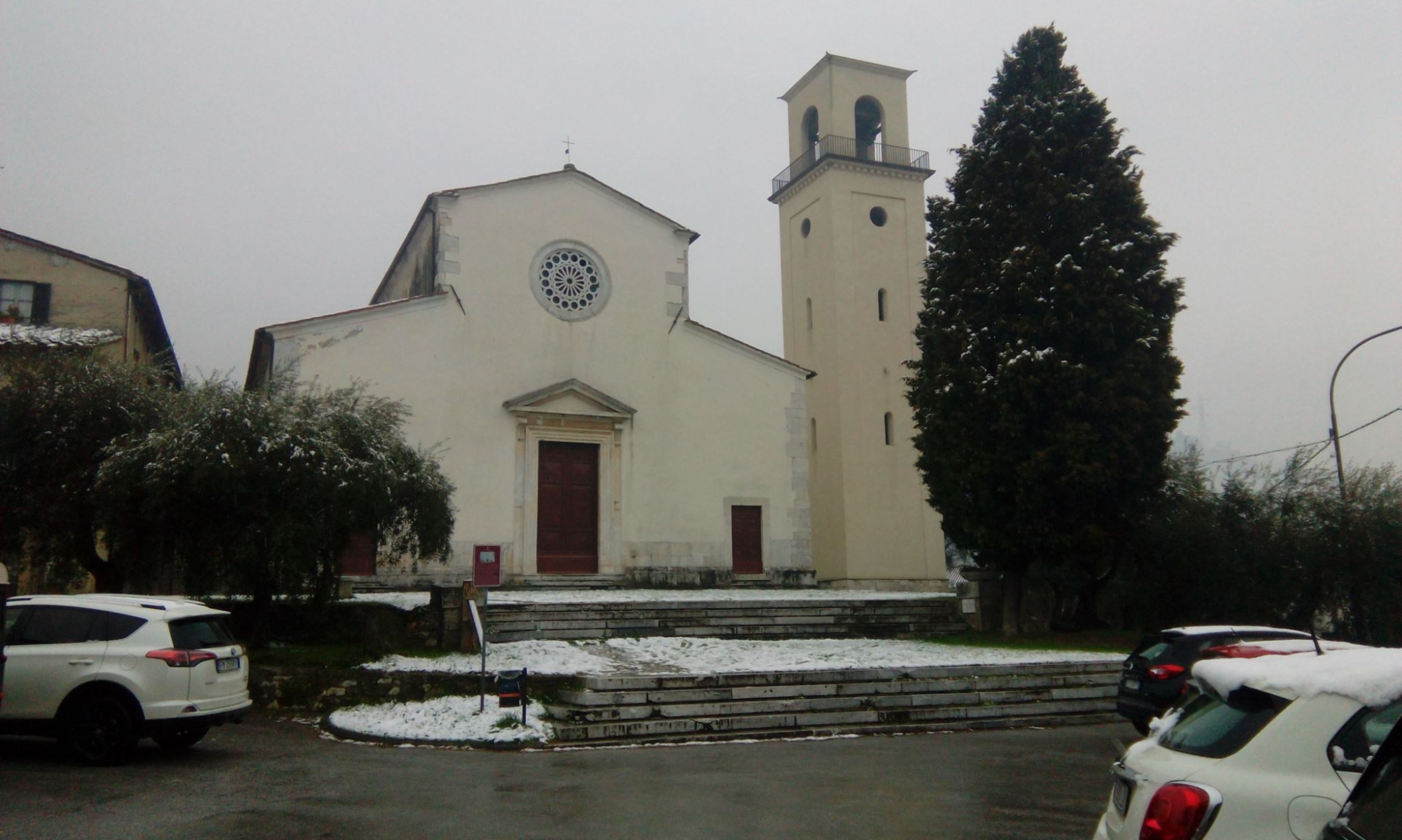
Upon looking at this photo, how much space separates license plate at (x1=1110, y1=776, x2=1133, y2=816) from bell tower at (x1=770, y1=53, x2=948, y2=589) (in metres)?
25.3

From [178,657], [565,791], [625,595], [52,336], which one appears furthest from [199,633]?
[52,336]

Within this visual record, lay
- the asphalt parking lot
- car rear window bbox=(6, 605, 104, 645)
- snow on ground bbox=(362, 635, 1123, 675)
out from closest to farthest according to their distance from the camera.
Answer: the asphalt parking lot
car rear window bbox=(6, 605, 104, 645)
snow on ground bbox=(362, 635, 1123, 675)

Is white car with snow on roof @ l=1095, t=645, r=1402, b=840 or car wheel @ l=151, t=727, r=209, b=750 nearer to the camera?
white car with snow on roof @ l=1095, t=645, r=1402, b=840

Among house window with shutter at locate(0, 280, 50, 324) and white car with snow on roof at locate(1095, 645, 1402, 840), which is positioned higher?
house window with shutter at locate(0, 280, 50, 324)

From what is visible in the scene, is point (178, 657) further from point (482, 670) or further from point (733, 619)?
point (733, 619)

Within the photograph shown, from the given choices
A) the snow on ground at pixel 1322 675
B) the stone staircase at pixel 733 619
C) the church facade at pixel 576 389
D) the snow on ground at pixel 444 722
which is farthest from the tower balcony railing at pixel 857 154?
the snow on ground at pixel 1322 675

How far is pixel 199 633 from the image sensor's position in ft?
32.9

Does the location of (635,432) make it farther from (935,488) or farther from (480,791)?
(480,791)

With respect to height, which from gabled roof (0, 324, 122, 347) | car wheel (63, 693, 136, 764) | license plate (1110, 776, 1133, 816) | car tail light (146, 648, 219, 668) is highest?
gabled roof (0, 324, 122, 347)

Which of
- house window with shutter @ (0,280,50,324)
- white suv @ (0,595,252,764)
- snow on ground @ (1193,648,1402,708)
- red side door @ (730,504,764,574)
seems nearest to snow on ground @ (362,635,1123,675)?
white suv @ (0,595,252,764)

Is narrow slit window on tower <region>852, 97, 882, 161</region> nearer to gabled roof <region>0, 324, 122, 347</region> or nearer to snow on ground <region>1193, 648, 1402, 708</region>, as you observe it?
gabled roof <region>0, 324, 122, 347</region>

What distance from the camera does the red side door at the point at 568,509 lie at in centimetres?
2336

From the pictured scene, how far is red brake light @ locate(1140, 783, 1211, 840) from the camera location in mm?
3553

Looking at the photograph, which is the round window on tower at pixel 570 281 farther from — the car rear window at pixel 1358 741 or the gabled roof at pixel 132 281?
the car rear window at pixel 1358 741
